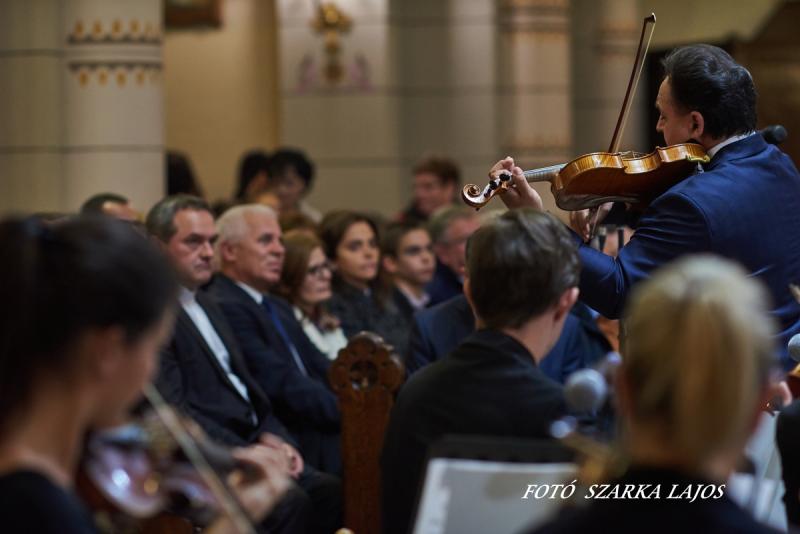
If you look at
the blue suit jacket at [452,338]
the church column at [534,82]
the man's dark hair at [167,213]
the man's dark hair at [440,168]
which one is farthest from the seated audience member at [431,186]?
the blue suit jacket at [452,338]

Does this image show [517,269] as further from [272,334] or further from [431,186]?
[431,186]

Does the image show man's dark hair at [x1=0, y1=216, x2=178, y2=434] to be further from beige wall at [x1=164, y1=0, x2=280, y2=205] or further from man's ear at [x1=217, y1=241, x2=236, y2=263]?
beige wall at [x1=164, y1=0, x2=280, y2=205]

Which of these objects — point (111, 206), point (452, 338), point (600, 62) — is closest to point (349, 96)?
point (600, 62)

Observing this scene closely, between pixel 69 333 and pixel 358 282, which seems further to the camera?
pixel 358 282

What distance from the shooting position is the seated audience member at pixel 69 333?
84.1 inches

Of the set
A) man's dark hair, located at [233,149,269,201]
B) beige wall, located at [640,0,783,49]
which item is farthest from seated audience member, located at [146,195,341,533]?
beige wall, located at [640,0,783,49]

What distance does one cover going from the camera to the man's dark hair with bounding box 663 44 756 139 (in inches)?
161

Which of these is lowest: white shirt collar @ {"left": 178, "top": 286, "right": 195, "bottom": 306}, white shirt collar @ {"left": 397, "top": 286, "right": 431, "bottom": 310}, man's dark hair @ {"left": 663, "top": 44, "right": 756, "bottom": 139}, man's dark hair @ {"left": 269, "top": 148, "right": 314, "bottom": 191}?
white shirt collar @ {"left": 397, "top": 286, "right": 431, "bottom": 310}

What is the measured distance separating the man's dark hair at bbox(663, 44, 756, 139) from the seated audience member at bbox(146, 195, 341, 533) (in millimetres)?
1800

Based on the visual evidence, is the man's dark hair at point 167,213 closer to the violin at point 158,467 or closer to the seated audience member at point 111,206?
the seated audience member at point 111,206

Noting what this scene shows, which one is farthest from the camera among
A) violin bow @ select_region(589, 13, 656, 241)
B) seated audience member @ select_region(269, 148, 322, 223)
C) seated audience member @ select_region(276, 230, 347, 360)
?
seated audience member @ select_region(269, 148, 322, 223)

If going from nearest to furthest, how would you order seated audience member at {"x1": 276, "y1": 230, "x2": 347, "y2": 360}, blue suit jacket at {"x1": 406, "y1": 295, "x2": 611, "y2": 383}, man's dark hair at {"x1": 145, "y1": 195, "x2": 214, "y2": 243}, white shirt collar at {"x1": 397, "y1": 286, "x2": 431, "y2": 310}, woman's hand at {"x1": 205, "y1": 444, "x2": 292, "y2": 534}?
woman's hand at {"x1": 205, "y1": 444, "x2": 292, "y2": 534}, blue suit jacket at {"x1": 406, "y1": 295, "x2": 611, "y2": 383}, man's dark hair at {"x1": 145, "y1": 195, "x2": 214, "y2": 243}, seated audience member at {"x1": 276, "y1": 230, "x2": 347, "y2": 360}, white shirt collar at {"x1": 397, "y1": 286, "x2": 431, "y2": 310}

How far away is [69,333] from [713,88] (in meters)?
2.40

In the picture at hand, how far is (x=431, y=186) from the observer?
917 centimetres
